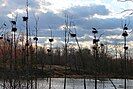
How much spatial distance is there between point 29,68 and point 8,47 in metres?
2.58

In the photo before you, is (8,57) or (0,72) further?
(0,72)

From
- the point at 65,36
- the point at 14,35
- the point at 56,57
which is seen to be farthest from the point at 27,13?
the point at 56,57

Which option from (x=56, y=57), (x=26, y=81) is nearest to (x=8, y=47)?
(x=26, y=81)

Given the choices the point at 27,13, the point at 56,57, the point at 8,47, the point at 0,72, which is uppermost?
the point at 27,13


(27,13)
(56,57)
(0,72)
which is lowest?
(56,57)

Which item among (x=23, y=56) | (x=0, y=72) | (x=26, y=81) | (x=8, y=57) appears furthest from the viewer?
(x=23, y=56)

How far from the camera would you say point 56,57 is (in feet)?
383

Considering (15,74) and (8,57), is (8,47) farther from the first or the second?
(15,74)

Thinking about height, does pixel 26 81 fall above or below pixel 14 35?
below

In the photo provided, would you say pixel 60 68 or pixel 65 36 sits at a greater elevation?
pixel 65 36

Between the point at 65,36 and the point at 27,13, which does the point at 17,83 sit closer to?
the point at 27,13

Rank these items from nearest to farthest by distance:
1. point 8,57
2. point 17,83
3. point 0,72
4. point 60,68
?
point 17,83
point 8,57
point 0,72
point 60,68

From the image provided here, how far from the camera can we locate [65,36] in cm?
2809

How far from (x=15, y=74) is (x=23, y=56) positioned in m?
8.13
